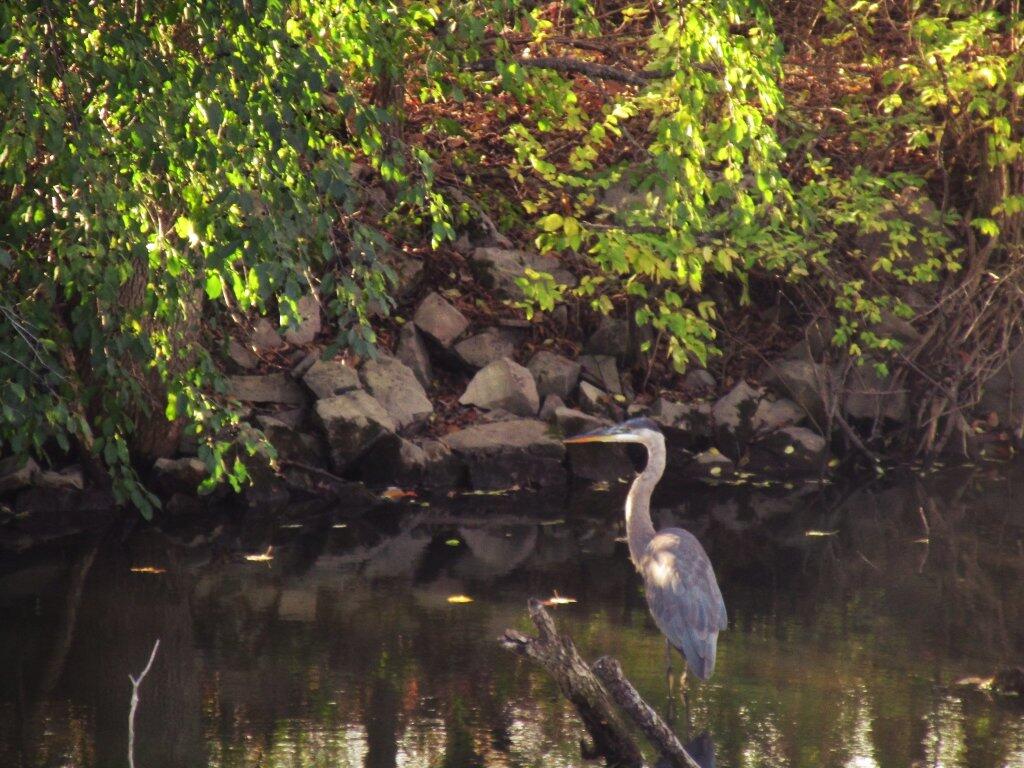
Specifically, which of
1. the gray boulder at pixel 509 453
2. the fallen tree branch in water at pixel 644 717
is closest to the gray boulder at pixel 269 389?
the gray boulder at pixel 509 453

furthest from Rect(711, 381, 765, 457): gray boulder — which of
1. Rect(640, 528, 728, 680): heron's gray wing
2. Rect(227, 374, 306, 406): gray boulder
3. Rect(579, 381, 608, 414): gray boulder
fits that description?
Rect(640, 528, 728, 680): heron's gray wing

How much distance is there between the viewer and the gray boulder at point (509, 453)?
1230 cm

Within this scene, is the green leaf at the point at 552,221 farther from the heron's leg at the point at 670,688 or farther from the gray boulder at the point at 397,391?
the heron's leg at the point at 670,688

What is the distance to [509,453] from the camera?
12.5 metres

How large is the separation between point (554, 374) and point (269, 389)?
9.12 ft

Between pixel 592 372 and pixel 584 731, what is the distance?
7.83 m

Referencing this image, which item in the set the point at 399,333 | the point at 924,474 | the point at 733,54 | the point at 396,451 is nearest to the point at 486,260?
the point at 399,333

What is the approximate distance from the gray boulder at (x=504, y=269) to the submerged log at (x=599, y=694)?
8.38 metres

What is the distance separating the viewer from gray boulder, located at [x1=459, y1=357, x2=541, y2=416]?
13.0m

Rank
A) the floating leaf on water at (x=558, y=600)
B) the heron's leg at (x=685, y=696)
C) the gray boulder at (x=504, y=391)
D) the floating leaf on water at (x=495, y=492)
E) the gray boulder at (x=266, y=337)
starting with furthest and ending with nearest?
the gray boulder at (x=504, y=391) → the gray boulder at (x=266, y=337) → the floating leaf on water at (x=495, y=492) → the floating leaf on water at (x=558, y=600) → the heron's leg at (x=685, y=696)

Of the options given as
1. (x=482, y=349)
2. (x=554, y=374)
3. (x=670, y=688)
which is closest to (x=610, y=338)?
(x=554, y=374)

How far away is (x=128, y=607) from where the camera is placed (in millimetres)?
8570

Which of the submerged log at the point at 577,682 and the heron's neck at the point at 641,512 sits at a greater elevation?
the heron's neck at the point at 641,512

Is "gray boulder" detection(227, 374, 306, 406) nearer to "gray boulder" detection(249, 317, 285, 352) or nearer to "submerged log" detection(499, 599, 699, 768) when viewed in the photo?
"gray boulder" detection(249, 317, 285, 352)
